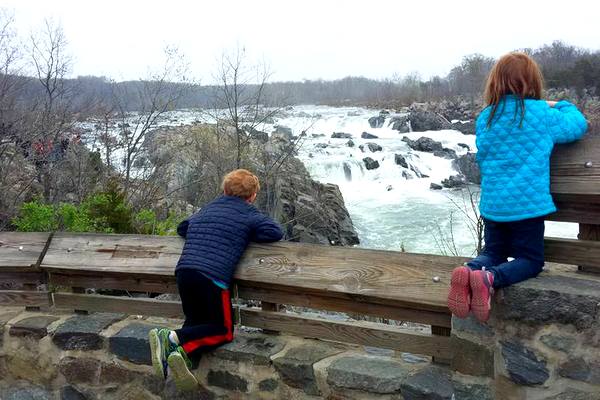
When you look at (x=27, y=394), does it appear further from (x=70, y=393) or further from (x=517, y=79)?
(x=517, y=79)

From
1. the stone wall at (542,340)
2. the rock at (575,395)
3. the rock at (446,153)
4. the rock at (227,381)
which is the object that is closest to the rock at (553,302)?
the stone wall at (542,340)

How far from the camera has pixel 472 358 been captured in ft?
7.79

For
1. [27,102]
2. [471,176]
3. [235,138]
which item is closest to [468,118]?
[471,176]

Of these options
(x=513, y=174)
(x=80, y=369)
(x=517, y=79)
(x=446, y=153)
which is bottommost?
(x=446, y=153)

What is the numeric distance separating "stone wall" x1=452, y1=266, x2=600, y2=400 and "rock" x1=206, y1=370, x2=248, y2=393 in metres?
1.20

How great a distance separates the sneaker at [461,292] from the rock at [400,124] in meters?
31.7

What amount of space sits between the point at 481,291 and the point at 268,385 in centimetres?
125

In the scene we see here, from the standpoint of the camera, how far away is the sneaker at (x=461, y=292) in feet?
7.29

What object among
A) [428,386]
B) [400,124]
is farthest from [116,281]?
[400,124]

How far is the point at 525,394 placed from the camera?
2.26 metres

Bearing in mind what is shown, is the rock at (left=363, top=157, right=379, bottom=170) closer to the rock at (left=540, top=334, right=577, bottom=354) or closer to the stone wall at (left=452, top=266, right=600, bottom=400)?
the stone wall at (left=452, top=266, right=600, bottom=400)

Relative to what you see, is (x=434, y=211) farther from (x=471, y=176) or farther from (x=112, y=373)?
(x=112, y=373)

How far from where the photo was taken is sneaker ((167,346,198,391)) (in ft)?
8.92

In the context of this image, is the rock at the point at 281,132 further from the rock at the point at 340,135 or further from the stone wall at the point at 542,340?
the stone wall at the point at 542,340
